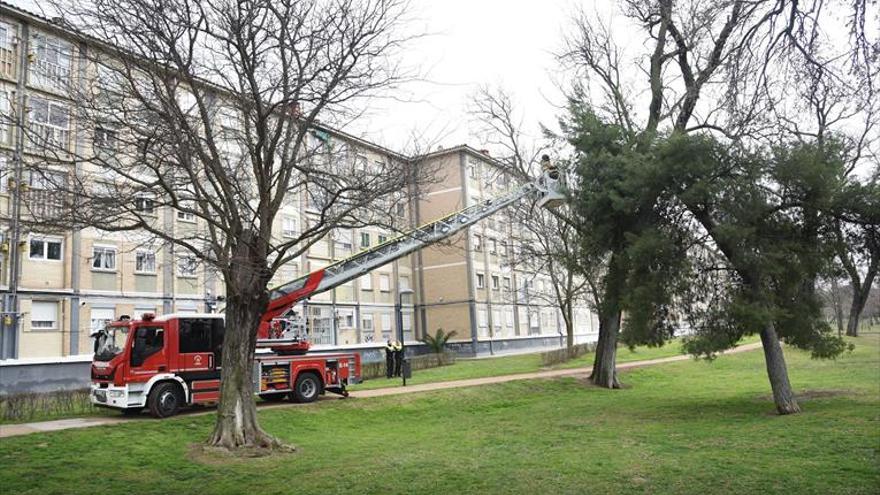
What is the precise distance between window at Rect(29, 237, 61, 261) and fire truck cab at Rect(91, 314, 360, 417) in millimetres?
13090

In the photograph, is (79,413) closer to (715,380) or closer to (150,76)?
(150,76)

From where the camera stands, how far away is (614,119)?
23.8m

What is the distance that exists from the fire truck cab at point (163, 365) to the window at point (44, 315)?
12615mm

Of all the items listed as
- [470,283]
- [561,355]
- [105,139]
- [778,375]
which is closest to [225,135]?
[105,139]

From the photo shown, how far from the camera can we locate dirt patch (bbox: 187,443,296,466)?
12258mm

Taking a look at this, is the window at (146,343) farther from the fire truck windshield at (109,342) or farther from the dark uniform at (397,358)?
the dark uniform at (397,358)

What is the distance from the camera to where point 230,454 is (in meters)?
12.6

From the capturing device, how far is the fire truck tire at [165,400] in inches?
659

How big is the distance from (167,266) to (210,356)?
49.9ft

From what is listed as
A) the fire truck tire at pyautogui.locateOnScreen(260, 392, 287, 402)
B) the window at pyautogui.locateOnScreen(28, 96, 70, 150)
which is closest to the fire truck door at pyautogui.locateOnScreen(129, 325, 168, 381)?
the fire truck tire at pyautogui.locateOnScreen(260, 392, 287, 402)

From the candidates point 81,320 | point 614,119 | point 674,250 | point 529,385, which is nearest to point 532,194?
point 614,119

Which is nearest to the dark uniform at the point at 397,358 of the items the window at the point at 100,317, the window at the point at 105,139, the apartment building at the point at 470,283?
the window at the point at 100,317

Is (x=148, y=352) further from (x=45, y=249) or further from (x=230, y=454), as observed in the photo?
(x=45, y=249)

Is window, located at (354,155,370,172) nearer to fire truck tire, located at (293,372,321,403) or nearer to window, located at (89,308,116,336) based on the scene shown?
fire truck tire, located at (293,372,321,403)
